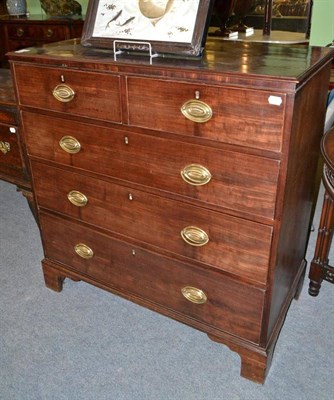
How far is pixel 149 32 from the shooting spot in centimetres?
125

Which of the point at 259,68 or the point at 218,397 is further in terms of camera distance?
the point at 218,397

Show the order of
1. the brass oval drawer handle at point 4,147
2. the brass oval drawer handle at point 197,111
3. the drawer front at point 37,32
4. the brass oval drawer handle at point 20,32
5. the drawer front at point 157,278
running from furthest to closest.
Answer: the brass oval drawer handle at point 20,32
the drawer front at point 37,32
the brass oval drawer handle at point 4,147
the drawer front at point 157,278
the brass oval drawer handle at point 197,111

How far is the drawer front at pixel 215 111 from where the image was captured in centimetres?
101

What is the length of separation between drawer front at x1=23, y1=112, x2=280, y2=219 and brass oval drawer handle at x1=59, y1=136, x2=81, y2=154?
0.01m

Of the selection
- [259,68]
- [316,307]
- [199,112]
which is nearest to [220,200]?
[199,112]

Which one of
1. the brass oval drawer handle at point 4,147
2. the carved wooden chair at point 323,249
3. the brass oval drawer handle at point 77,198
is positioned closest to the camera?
the brass oval drawer handle at point 77,198

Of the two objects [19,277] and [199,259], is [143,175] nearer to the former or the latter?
[199,259]

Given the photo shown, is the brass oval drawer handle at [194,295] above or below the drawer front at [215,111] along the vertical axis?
below

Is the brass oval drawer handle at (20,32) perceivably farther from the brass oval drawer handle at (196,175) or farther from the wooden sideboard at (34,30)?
the brass oval drawer handle at (196,175)

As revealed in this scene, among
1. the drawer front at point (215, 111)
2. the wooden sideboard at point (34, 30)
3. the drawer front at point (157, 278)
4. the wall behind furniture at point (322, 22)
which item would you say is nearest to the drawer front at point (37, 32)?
the wooden sideboard at point (34, 30)

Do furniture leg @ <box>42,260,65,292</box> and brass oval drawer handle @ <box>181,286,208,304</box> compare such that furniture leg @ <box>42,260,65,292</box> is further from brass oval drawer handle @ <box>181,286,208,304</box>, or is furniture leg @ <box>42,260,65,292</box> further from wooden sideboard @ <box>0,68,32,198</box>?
brass oval drawer handle @ <box>181,286,208,304</box>

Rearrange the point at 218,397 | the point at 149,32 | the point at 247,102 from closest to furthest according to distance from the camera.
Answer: the point at 247,102 → the point at 149,32 → the point at 218,397

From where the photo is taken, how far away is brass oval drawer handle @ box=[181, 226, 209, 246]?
1285 mm

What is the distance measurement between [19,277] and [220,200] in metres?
1.18
